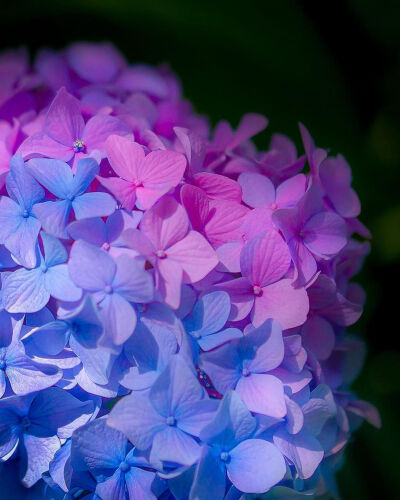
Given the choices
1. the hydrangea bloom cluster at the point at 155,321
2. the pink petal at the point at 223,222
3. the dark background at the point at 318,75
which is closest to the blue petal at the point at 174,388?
the hydrangea bloom cluster at the point at 155,321

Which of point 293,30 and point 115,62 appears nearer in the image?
point 115,62

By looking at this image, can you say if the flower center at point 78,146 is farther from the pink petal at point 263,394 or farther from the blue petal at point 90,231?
the pink petal at point 263,394

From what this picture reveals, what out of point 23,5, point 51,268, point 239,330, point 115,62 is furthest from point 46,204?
point 23,5

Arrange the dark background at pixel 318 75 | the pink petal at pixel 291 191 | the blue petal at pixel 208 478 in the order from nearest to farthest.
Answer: the blue petal at pixel 208 478, the pink petal at pixel 291 191, the dark background at pixel 318 75

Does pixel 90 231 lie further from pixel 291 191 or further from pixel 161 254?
pixel 291 191

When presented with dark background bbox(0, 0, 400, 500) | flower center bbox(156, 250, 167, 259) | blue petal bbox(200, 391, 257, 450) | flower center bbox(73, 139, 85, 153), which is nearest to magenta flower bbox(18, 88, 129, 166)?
flower center bbox(73, 139, 85, 153)

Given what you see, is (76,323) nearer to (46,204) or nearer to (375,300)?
(46,204)
